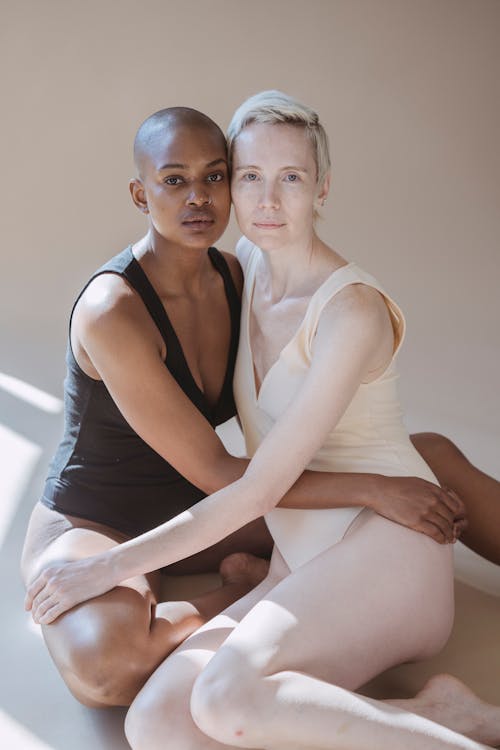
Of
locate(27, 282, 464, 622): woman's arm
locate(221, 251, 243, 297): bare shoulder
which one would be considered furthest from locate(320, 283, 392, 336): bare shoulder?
locate(221, 251, 243, 297): bare shoulder

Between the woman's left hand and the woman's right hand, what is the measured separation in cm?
60

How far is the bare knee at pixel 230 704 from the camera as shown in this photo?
2.14 meters

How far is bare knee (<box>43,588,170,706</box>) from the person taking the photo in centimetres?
244

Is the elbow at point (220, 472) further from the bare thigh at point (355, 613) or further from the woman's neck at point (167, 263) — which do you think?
the woman's neck at point (167, 263)

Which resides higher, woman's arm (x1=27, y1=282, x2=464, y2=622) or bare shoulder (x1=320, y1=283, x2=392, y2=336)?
bare shoulder (x1=320, y1=283, x2=392, y2=336)

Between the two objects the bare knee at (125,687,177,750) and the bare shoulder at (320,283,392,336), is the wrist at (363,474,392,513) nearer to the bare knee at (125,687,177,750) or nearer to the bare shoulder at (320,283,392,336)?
the bare shoulder at (320,283,392,336)

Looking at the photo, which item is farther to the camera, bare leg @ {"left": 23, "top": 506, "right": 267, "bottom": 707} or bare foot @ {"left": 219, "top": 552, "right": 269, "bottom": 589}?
bare foot @ {"left": 219, "top": 552, "right": 269, "bottom": 589}

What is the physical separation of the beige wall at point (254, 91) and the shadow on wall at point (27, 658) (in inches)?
64.4

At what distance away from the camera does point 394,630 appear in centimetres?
236

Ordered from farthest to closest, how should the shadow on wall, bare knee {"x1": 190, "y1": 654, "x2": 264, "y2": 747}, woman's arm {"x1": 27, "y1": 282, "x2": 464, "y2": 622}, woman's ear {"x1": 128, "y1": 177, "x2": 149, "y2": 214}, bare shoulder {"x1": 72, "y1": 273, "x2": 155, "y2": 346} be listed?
woman's ear {"x1": 128, "y1": 177, "x2": 149, "y2": 214} < bare shoulder {"x1": 72, "y1": 273, "x2": 155, "y2": 346} < the shadow on wall < woman's arm {"x1": 27, "y1": 282, "x2": 464, "y2": 622} < bare knee {"x1": 190, "y1": 654, "x2": 264, "y2": 747}

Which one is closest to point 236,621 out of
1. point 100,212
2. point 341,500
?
point 341,500

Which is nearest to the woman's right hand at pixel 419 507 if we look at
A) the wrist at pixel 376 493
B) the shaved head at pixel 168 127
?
the wrist at pixel 376 493

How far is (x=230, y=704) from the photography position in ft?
7.04

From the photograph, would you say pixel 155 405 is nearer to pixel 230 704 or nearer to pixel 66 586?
pixel 66 586
